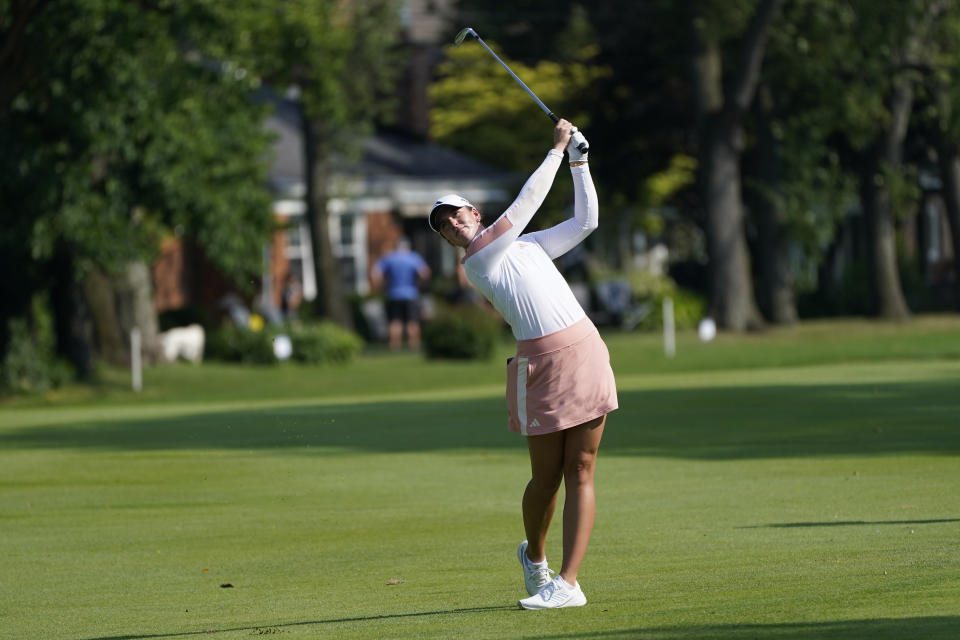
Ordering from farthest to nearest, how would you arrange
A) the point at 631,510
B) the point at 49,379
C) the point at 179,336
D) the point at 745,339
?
the point at 745,339
the point at 179,336
the point at 49,379
the point at 631,510

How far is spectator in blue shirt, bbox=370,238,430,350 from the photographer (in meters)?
33.7

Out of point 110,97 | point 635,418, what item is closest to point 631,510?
point 635,418

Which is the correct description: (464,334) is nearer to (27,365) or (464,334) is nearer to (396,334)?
(396,334)

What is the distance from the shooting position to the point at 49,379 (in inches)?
1051

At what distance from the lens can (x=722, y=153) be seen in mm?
37375

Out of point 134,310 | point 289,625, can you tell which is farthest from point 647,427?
point 134,310

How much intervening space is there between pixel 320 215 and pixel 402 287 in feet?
16.0

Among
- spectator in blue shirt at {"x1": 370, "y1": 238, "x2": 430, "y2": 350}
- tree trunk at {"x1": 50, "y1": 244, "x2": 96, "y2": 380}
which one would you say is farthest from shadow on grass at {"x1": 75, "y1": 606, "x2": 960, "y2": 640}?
spectator in blue shirt at {"x1": 370, "y1": 238, "x2": 430, "y2": 350}

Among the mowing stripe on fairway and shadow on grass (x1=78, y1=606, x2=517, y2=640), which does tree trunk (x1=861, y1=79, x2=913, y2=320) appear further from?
shadow on grass (x1=78, y1=606, x2=517, y2=640)

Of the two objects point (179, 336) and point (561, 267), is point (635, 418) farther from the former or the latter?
point (561, 267)

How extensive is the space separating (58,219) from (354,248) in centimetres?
2078

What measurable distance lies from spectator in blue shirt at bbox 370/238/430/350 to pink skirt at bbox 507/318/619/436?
25.6 meters

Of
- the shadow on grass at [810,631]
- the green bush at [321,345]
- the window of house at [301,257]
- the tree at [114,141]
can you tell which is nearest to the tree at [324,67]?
the tree at [114,141]

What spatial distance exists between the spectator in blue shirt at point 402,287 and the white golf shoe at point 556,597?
2575 cm
